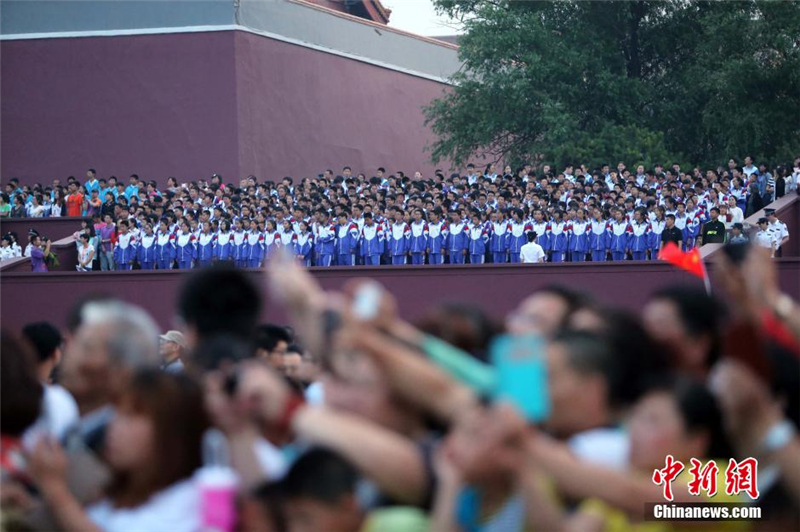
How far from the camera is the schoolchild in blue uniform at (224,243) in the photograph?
23375mm

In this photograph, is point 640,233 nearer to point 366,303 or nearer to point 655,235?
point 655,235

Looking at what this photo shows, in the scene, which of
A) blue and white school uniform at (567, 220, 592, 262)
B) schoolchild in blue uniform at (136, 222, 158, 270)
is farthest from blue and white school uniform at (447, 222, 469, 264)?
schoolchild in blue uniform at (136, 222, 158, 270)

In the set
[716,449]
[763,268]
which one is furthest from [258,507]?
[763,268]

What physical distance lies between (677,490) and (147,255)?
845 inches

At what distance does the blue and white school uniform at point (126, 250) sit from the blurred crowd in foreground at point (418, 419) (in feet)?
66.9

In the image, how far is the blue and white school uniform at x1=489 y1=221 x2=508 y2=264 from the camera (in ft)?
70.8

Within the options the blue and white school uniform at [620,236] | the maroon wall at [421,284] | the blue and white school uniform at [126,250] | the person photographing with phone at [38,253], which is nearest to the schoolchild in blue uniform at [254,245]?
the maroon wall at [421,284]

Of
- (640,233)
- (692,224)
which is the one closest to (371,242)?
(640,233)

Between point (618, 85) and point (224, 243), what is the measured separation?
10678mm

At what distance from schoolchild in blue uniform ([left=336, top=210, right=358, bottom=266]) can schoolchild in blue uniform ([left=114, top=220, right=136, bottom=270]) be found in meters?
4.28

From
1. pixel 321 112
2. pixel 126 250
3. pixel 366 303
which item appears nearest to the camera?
pixel 366 303

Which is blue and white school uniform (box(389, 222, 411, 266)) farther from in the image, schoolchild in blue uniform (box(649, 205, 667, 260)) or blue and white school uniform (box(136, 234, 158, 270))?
blue and white school uniform (box(136, 234, 158, 270))

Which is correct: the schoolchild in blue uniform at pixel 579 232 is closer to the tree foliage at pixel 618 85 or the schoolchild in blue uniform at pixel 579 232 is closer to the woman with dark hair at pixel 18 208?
the tree foliage at pixel 618 85

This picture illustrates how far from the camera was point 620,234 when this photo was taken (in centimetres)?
2112
